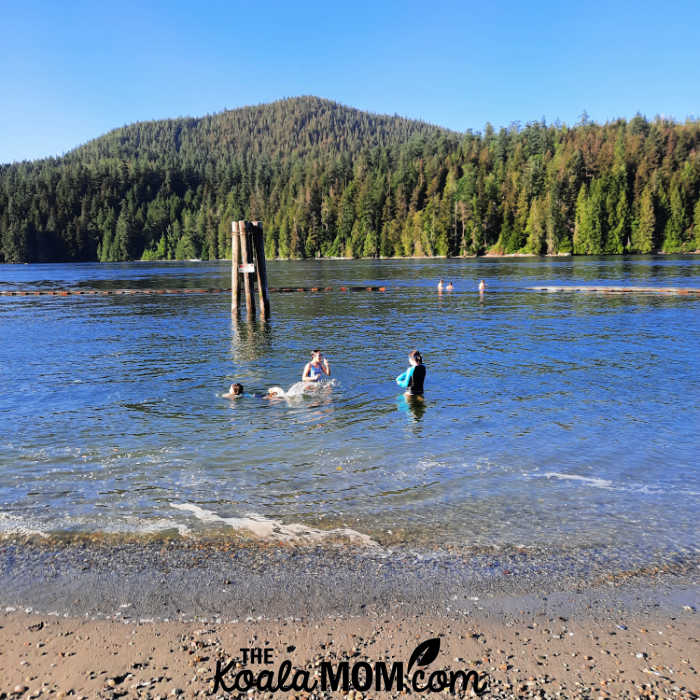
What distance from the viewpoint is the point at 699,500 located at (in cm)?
945

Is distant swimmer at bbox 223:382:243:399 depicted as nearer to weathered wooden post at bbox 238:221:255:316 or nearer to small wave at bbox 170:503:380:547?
small wave at bbox 170:503:380:547

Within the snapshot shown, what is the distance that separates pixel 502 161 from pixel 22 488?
19609 centimetres

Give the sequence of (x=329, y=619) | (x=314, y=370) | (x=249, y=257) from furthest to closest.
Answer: (x=249, y=257), (x=314, y=370), (x=329, y=619)

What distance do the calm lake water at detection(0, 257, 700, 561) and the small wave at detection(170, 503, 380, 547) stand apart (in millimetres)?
40

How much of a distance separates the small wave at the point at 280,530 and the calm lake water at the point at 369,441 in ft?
0.13

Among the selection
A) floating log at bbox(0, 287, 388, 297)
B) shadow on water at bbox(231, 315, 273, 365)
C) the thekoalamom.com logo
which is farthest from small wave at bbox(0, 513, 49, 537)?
floating log at bbox(0, 287, 388, 297)

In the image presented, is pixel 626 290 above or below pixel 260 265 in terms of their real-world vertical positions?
below

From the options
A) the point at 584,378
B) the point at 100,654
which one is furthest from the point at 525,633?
the point at 584,378

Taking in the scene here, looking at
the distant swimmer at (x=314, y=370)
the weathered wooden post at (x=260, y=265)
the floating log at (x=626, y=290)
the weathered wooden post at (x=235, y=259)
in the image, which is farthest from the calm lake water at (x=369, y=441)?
the floating log at (x=626, y=290)

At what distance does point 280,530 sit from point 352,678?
3483 millimetres

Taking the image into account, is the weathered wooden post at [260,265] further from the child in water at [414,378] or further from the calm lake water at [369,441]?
the child in water at [414,378]

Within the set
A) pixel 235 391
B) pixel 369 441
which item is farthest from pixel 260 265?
pixel 369 441

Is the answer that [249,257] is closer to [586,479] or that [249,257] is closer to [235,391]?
[235,391]

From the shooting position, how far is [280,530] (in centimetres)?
862
